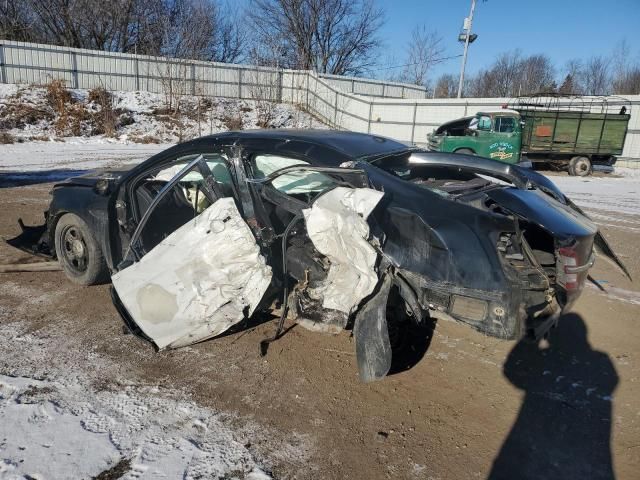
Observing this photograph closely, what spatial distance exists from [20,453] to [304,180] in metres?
2.15

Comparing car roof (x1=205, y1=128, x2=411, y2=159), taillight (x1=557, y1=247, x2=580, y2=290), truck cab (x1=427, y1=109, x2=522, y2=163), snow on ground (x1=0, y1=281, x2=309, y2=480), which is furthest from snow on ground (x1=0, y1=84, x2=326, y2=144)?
taillight (x1=557, y1=247, x2=580, y2=290)

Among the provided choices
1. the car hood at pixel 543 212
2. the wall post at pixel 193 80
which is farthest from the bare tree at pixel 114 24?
the car hood at pixel 543 212

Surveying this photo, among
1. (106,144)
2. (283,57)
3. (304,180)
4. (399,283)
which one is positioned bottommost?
(106,144)

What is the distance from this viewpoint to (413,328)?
3.33 metres

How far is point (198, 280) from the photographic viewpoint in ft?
9.59

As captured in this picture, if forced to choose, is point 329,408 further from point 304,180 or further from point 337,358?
point 304,180

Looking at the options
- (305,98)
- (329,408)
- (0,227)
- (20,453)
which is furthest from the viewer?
(305,98)

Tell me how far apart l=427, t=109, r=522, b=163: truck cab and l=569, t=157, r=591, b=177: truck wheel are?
3.05 metres

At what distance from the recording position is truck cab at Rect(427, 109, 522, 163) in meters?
13.9

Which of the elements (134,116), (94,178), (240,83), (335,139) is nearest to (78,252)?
(94,178)

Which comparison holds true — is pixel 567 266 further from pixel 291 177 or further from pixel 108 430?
pixel 108 430

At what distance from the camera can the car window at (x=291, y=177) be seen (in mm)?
3055

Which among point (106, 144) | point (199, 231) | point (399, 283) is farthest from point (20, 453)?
point (106, 144)

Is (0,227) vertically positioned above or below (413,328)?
below
